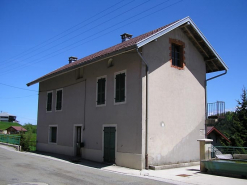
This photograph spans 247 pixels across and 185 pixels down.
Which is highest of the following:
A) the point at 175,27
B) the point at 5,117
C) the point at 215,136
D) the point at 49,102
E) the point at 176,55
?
the point at 175,27

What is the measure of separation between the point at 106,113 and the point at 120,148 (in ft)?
6.81

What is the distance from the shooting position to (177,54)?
557 inches

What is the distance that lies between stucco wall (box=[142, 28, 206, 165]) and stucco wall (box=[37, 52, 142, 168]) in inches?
27.4

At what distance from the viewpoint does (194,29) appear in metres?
13.9

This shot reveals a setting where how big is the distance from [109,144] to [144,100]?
3.08 meters

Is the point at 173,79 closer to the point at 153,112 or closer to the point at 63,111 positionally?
the point at 153,112

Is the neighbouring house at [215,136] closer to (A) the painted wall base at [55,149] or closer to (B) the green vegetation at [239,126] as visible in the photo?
(B) the green vegetation at [239,126]

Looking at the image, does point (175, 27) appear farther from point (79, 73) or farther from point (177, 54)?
point (79, 73)

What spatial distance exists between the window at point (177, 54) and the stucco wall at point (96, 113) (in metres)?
2.61

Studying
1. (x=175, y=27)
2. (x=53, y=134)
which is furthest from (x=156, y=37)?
(x=53, y=134)

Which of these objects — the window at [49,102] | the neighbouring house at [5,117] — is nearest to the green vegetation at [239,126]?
the window at [49,102]

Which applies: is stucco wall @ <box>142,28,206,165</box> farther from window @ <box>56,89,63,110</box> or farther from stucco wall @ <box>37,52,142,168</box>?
window @ <box>56,89,63,110</box>

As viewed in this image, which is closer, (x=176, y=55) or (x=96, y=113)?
(x=176, y=55)

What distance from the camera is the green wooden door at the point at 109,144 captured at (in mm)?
12919
